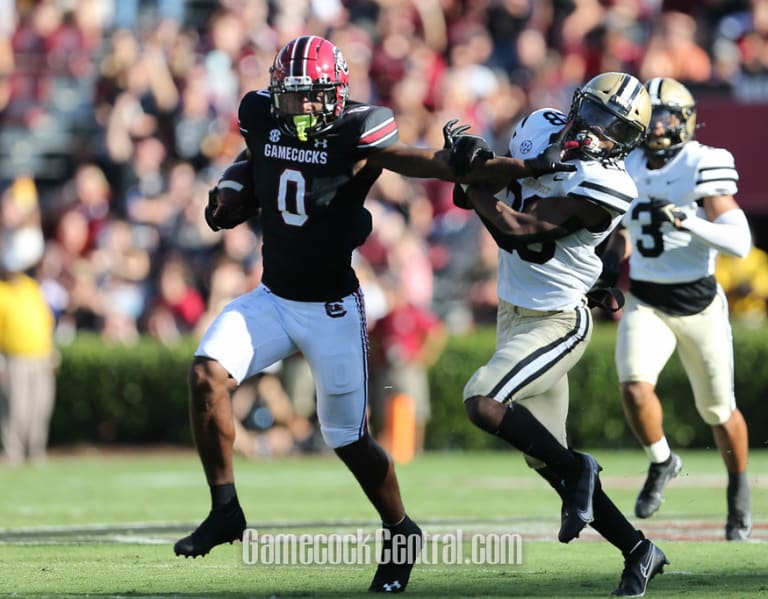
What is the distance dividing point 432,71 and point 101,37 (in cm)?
395

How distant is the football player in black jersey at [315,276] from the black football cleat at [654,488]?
232 centimetres

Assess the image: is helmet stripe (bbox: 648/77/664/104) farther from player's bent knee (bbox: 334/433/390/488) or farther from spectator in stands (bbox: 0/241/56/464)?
spectator in stands (bbox: 0/241/56/464)

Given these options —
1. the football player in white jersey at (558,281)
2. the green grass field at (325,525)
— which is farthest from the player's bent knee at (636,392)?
the football player in white jersey at (558,281)

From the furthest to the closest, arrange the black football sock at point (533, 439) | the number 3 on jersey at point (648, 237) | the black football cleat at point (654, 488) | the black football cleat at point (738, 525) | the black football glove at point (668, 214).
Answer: the number 3 on jersey at point (648, 237)
the black football cleat at point (654, 488)
the black football cleat at point (738, 525)
the black football glove at point (668, 214)
the black football sock at point (533, 439)

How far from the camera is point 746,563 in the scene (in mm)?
6637

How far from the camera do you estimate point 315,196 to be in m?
5.81

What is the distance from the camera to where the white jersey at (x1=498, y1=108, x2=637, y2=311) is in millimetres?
5715

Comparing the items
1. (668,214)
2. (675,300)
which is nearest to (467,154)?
(668,214)

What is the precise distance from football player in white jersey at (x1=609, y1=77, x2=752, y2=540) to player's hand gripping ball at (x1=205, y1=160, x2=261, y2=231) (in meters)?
2.55

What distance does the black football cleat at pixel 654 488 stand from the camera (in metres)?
7.91

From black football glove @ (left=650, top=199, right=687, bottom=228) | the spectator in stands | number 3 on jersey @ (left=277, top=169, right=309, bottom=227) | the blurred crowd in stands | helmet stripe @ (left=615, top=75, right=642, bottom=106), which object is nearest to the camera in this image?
number 3 on jersey @ (left=277, top=169, right=309, bottom=227)

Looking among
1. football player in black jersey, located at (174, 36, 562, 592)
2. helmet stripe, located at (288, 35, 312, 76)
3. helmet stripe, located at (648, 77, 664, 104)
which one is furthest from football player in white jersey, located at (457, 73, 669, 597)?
helmet stripe, located at (648, 77, 664, 104)

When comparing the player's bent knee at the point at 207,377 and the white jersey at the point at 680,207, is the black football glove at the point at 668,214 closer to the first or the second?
the white jersey at the point at 680,207

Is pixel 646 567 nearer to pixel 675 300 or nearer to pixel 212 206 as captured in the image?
pixel 212 206
